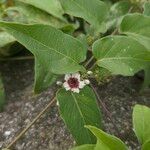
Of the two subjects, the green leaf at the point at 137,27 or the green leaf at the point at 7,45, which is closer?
the green leaf at the point at 137,27

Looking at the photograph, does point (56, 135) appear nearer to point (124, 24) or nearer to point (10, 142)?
point (10, 142)

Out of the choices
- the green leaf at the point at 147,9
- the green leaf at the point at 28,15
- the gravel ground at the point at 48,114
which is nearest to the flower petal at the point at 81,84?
the gravel ground at the point at 48,114

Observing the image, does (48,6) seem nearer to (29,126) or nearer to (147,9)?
(147,9)

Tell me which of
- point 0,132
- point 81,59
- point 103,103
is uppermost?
point 81,59

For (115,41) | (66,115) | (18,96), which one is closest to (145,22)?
(115,41)

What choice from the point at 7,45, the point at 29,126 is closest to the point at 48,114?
the point at 29,126

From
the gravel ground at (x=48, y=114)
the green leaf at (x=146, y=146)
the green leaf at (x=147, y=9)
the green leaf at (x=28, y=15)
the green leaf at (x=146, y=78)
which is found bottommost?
the gravel ground at (x=48, y=114)

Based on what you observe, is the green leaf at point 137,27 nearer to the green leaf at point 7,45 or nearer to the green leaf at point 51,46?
the green leaf at point 51,46
